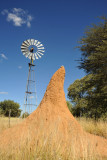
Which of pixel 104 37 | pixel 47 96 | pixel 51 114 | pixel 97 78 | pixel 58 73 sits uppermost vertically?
pixel 104 37

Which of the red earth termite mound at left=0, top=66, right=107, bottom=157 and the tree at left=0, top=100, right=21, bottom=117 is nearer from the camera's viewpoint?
the red earth termite mound at left=0, top=66, right=107, bottom=157

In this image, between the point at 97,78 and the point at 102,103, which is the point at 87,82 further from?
the point at 102,103

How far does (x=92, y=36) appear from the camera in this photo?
544 inches

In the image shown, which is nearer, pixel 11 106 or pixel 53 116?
pixel 53 116

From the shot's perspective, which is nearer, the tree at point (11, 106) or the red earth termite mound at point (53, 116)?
the red earth termite mound at point (53, 116)

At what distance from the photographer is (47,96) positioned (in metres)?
7.13

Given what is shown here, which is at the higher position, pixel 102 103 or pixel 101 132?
pixel 102 103

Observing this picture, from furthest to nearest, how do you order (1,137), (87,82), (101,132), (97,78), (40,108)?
(87,82) → (97,78) → (101,132) → (40,108) → (1,137)

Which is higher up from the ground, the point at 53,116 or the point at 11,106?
the point at 11,106

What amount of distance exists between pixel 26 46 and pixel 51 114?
1355 centimetres

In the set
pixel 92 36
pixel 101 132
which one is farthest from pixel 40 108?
pixel 92 36

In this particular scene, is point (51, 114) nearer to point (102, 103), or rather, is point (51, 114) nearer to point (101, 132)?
point (101, 132)

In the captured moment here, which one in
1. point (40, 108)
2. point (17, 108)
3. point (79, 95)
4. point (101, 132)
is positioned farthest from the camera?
point (17, 108)

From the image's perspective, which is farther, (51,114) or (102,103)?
(102,103)
